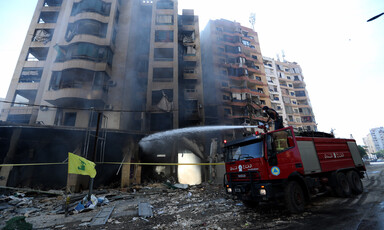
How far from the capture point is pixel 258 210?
18.4 feet

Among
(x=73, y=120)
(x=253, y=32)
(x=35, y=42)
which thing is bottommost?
(x=73, y=120)

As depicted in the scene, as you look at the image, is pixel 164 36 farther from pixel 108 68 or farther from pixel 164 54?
pixel 108 68

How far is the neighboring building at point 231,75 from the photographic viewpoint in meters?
27.2

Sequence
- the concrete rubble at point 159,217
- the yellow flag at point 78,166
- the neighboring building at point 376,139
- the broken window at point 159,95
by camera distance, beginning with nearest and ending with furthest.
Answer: the concrete rubble at point 159,217 → the yellow flag at point 78,166 → the broken window at point 159,95 → the neighboring building at point 376,139

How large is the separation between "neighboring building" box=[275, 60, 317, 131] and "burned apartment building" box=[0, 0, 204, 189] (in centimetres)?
2938

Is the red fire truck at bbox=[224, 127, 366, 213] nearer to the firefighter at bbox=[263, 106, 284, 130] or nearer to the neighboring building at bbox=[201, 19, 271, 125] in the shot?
the firefighter at bbox=[263, 106, 284, 130]

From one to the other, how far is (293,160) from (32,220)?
9463 mm

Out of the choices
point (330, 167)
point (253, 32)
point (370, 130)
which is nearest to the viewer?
point (330, 167)

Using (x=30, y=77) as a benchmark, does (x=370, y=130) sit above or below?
above

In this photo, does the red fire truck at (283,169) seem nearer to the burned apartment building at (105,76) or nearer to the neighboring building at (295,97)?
the burned apartment building at (105,76)

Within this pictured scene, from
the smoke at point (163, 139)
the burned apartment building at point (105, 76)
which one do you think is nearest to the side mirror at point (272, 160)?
the burned apartment building at point (105, 76)

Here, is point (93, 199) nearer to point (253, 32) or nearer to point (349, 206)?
point (349, 206)

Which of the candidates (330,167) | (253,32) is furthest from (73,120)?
(253,32)

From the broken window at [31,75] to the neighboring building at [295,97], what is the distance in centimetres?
4516
